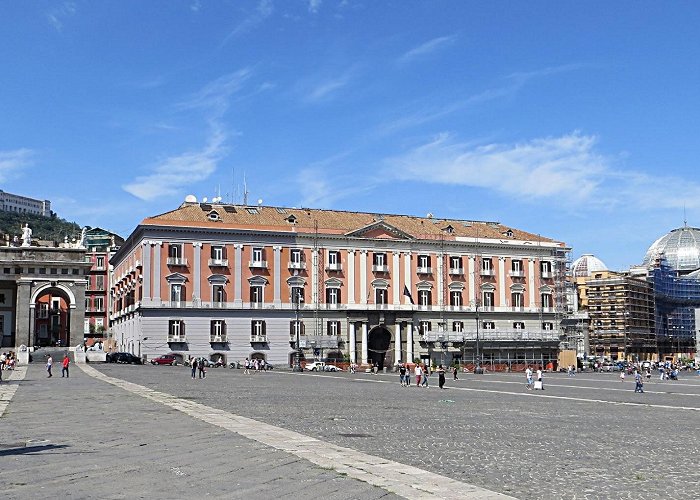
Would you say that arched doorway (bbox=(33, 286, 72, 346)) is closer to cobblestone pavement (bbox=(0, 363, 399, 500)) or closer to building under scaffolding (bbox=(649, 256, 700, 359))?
cobblestone pavement (bbox=(0, 363, 399, 500))

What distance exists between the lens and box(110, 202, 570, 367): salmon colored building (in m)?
83.6

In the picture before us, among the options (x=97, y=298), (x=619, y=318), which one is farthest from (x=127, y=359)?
(x=619, y=318)

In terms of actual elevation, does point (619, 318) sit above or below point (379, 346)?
above

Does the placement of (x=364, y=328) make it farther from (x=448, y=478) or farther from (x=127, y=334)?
(x=448, y=478)

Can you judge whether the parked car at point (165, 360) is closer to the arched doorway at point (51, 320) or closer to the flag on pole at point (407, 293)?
the flag on pole at point (407, 293)

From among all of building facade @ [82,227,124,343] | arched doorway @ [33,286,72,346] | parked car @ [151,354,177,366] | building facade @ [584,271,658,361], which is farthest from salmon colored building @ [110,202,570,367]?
building facade @ [584,271,658,361]

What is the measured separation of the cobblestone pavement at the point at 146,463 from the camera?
1243 centimetres

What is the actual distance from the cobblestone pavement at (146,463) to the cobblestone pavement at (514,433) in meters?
2.43

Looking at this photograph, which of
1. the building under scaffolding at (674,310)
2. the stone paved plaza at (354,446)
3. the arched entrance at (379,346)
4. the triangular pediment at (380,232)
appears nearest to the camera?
the stone paved plaza at (354,446)

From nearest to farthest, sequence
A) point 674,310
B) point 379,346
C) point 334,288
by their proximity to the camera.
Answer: point 334,288, point 379,346, point 674,310

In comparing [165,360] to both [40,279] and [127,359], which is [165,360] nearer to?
[127,359]

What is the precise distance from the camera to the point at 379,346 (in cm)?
9138

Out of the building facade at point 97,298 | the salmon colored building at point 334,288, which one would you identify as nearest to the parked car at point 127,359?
the salmon colored building at point 334,288

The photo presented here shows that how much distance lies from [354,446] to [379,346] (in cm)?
7333
